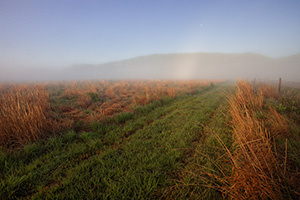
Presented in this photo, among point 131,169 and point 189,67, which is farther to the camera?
point 189,67

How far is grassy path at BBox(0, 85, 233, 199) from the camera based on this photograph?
6.03ft

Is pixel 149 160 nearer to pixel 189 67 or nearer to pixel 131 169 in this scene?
pixel 131 169

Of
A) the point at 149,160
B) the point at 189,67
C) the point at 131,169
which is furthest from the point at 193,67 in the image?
the point at 131,169

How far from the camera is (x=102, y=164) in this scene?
238 cm

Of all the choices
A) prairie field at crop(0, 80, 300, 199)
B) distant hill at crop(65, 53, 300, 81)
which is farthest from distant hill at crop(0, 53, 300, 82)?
prairie field at crop(0, 80, 300, 199)

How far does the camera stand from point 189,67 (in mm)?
98938

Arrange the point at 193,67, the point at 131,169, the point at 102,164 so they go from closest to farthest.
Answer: the point at 131,169, the point at 102,164, the point at 193,67

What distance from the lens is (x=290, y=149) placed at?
7.75ft

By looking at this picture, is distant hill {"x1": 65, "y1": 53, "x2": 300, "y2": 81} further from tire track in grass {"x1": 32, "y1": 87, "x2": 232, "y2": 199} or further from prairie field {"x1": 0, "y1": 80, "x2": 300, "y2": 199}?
tire track in grass {"x1": 32, "y1": 87, "x2": 232, "y2": 199}

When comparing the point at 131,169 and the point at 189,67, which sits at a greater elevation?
the point at 189,67

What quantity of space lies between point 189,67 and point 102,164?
107249 millimetres

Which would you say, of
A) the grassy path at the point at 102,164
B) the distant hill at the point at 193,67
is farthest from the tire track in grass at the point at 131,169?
the distant hill at the point at 193,67

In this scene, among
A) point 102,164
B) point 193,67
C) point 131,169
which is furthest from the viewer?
point 193,67

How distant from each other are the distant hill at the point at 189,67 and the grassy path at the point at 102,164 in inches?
2895
